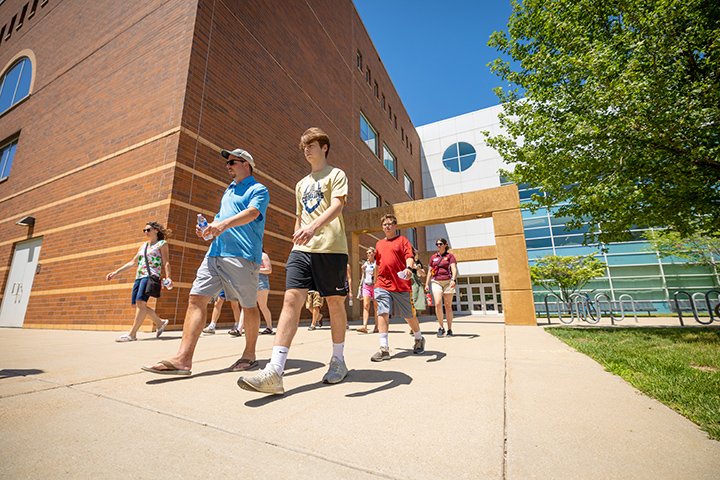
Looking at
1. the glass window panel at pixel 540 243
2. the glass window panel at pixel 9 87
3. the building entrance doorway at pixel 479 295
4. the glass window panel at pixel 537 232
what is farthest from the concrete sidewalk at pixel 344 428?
the glass window panel at pixel 537 232

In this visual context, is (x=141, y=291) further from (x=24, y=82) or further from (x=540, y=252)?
(x=540, y=252)

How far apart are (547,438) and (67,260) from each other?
36.0ft

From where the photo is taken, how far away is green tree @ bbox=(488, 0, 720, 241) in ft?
18.8

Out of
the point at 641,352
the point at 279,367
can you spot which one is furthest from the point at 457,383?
the point at 641,352

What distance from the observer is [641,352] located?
156 inches

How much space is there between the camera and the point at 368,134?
1856 cm

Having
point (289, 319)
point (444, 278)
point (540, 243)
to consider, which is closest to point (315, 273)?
point (289, 319)

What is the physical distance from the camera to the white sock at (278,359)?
2.10 meters

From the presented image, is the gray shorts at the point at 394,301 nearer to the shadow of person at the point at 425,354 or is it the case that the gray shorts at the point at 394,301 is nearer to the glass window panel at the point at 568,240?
the shadow of person at the point at 425,354

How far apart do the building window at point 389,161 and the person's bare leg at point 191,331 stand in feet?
63.3

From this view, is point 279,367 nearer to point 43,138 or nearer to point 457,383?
point 457,383

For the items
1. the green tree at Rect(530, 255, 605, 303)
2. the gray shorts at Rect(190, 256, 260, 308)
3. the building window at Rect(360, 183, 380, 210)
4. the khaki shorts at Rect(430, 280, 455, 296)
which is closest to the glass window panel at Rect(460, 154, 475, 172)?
the green tree at Rect(530, 255, 605, 303)

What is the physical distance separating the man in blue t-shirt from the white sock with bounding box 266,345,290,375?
2.52 ft

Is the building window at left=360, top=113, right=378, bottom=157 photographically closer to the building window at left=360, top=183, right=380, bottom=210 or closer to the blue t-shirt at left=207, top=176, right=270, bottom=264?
the building window at left=360, top=183, right=380, bottom=210
